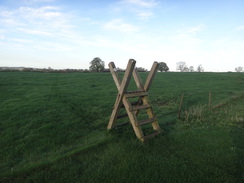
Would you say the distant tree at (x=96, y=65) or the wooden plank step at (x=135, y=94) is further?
the distant tree at (x=96, y=65)

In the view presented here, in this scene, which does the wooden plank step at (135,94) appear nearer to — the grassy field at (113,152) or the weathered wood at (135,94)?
the weathered wood at (135,94)

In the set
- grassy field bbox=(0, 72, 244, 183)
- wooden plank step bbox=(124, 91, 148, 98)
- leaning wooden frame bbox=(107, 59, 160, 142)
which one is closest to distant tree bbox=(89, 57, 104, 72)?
grassy field bbox=(0, 72, 244, 183)

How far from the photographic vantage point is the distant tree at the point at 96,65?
52.0 m

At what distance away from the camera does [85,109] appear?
977cm

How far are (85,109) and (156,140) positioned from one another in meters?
5.34

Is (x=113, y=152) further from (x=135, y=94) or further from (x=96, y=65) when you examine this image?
(x=96, y=65)

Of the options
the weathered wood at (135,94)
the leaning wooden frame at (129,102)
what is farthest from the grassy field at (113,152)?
the weathered wood at (135,94)

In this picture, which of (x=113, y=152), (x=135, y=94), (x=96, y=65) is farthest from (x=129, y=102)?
(x=96, y=65)

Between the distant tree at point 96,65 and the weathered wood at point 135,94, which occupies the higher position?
the distant tree at point 96,65

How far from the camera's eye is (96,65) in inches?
2078

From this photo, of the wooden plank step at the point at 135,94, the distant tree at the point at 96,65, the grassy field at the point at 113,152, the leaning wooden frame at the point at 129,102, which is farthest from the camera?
the distant tree at the point at 96,65

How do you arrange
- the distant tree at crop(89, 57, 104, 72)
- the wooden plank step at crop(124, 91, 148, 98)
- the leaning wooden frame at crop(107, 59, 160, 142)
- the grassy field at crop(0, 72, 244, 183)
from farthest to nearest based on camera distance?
the distant tree at crop(89, 57, 104, 72) < the wooden plank step at crop(124, 91, 148, 98) < the leaning wooden frame at crop(107, 59, 160, 142) < the grassy field at crop(0, 72, 244, 183)

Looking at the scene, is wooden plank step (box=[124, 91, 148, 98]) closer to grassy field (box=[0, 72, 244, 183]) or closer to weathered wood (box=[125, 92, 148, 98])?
weathered wood (box=[125, 92, 148, 98])

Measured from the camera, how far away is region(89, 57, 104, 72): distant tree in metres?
52.0
